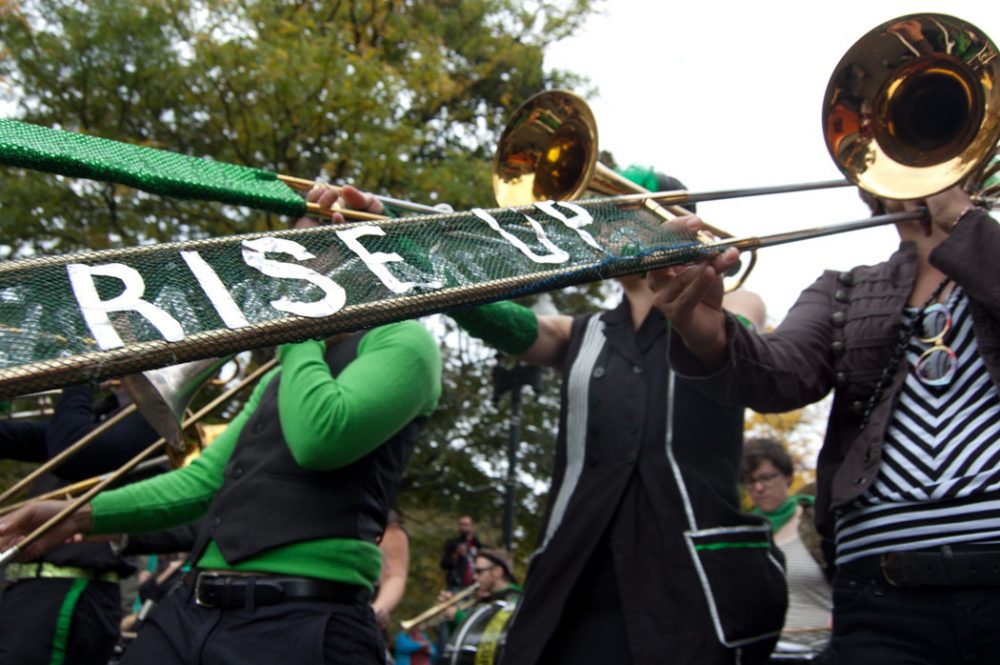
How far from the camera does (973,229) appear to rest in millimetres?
2229

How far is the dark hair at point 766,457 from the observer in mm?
5273

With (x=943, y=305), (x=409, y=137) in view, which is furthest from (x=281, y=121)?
Answer: (x=943, y=305)

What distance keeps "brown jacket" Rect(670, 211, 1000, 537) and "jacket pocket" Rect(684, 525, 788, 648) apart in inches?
7.1

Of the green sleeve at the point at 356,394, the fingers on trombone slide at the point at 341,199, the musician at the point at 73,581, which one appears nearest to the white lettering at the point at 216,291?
the fingers on trombone slide at the point at 341,199

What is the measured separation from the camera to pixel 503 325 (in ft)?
9.24

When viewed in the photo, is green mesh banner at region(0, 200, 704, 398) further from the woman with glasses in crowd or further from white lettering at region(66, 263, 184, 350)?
the woman with glasses in crowd

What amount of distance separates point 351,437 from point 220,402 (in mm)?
1237

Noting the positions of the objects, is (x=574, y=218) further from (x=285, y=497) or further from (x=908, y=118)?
(x=908, y=118)

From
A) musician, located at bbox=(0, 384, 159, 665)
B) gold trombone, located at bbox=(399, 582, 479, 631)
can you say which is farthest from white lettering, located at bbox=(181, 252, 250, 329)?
gold trombone, located at bbox=(399, 582, 479, 631)

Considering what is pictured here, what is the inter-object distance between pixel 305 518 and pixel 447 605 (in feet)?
21.2

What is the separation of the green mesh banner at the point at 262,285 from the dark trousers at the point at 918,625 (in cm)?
87

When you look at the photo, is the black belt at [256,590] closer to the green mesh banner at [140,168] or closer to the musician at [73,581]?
the green mesh banner at [140,168]

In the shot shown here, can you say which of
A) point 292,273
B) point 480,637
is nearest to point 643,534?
point 292,273

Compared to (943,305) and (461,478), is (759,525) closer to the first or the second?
(943,305)
